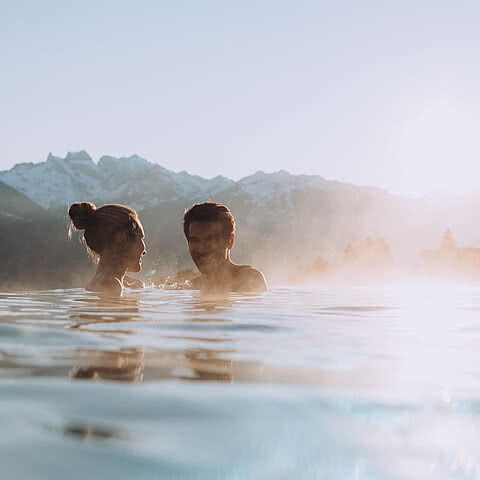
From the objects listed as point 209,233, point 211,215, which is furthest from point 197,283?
point 211,215

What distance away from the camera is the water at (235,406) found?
154cm

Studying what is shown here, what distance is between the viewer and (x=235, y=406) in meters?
2.12

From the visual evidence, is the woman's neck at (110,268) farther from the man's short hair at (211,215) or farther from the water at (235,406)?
the water at (235,406)

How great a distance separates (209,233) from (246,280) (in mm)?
1327

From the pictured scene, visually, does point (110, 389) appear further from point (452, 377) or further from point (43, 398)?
point (452, 377)

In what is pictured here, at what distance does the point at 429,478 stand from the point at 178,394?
3.60ft

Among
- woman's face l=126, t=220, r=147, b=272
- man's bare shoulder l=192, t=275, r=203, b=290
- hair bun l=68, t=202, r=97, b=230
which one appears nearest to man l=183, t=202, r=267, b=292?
man's bare shoulder l=192, t=275, r=203, b=290

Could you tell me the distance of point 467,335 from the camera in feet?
15.7

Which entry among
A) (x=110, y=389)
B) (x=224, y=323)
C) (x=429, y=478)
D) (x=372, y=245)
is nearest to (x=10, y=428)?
(x=110, y=389)

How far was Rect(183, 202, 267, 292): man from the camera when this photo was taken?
33.5 ft

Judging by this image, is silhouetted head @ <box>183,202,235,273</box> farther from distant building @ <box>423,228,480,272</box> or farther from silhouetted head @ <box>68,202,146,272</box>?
distant building @ <box>423,228,480,272</box>

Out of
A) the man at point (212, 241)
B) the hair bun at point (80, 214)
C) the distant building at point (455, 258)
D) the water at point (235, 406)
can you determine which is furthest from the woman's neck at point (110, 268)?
the distant building at point (455, 258)

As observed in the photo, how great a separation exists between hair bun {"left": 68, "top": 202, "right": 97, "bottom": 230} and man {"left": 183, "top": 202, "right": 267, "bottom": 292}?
168 centimetres

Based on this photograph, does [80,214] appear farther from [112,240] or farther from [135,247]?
[135,247]
